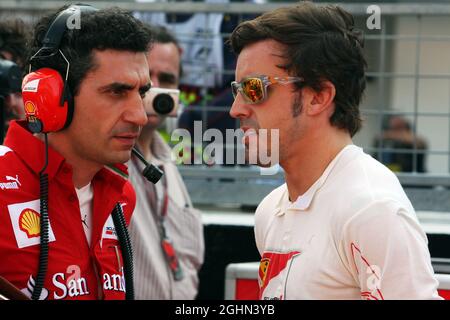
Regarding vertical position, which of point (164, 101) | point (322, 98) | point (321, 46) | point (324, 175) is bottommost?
point (324, 175)

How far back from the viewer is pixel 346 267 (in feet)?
8.20

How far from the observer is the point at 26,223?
9.55 feet

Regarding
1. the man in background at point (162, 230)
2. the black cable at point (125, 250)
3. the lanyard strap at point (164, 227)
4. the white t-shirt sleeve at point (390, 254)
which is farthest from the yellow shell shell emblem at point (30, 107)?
the lanyard strap at point (164, 227)

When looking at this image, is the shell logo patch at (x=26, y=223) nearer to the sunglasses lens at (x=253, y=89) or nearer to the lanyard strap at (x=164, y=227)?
the sunglasses lens at (x=253, y=89)

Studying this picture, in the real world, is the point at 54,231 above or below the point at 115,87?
below

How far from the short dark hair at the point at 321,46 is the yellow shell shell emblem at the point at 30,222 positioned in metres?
0.96

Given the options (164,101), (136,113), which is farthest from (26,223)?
(164,101)

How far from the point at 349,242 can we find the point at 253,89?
2.16 feet

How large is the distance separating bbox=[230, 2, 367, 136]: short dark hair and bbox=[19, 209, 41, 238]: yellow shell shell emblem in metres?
0.96

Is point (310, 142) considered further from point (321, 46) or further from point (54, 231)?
point (54, 231)

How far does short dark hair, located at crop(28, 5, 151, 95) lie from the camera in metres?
3.14

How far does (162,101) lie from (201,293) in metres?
1.22
